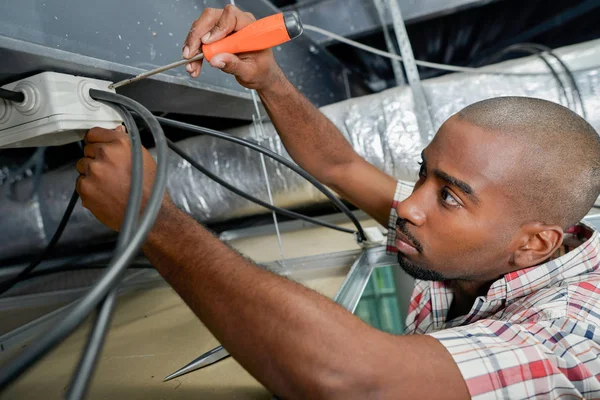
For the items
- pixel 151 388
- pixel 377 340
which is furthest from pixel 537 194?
pixel 151 388

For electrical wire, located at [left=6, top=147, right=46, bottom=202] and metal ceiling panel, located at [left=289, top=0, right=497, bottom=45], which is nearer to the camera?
electrical wire, located at [left=6, top=147, right=46, bottom=202]

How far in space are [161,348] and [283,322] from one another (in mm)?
369

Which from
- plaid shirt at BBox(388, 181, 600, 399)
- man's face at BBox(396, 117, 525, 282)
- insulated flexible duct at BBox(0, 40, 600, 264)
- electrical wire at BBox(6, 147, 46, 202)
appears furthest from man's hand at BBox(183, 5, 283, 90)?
electrical wire at BBox(6, 147, 46, 202)

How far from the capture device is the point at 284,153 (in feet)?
4.01

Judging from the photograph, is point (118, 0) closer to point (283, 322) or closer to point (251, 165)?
point (283, 322)

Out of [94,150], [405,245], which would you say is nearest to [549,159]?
[405,245]

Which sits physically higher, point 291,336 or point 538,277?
point 291,336

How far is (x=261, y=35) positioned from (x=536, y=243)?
486 millimetres

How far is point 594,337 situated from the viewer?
44 cm

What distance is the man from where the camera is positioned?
37 cm

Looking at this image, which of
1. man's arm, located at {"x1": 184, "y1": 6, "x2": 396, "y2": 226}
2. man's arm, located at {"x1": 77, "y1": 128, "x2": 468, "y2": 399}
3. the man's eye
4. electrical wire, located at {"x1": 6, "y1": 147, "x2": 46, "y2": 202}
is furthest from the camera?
electrical wire, located at {"x1": 6, "y1": 147, "x2": 46, "y2": 202}

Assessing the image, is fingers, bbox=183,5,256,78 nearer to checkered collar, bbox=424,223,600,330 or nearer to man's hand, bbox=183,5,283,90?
man's hand, bbox=183,5,283,90

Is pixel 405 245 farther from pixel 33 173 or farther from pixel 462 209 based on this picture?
pixel 33 173

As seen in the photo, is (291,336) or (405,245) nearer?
(291,336)
